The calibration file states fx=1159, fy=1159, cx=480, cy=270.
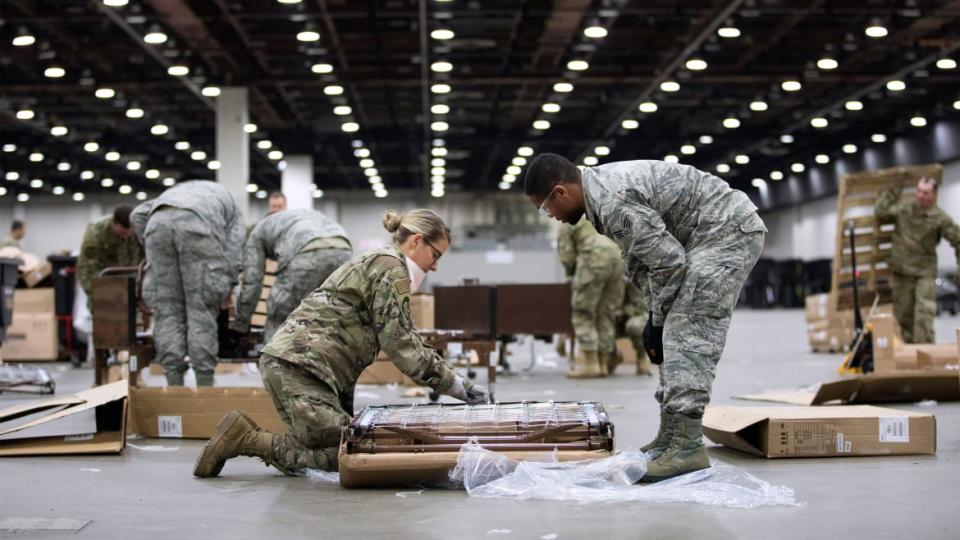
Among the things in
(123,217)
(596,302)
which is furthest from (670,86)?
(123,217)

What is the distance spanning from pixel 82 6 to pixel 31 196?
96.3ft

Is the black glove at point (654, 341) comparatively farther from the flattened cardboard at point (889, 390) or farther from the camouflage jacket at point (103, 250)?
the camouflage jacket at point (103, 250)

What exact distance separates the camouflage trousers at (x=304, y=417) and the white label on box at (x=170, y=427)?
153 cm

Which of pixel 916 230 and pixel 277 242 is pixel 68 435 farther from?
pixel 916 230

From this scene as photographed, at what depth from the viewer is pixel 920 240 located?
394 inches

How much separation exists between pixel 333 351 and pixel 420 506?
95 centimetres

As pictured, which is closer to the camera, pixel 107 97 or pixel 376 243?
pixel 107 97

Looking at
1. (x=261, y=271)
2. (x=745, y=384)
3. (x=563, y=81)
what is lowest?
(x=745, y=384)

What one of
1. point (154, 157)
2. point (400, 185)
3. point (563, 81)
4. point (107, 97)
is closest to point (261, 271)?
point (563, 81)

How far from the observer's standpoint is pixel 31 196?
43.3m

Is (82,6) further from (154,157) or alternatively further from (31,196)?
(31,196)

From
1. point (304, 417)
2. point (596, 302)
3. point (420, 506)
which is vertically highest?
point (596, 302)

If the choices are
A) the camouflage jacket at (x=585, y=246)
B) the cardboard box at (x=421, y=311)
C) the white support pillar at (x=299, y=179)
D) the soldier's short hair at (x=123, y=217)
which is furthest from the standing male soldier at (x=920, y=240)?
the white support pillar at (x=299, y=179)

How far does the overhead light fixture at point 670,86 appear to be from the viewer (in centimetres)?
2136
